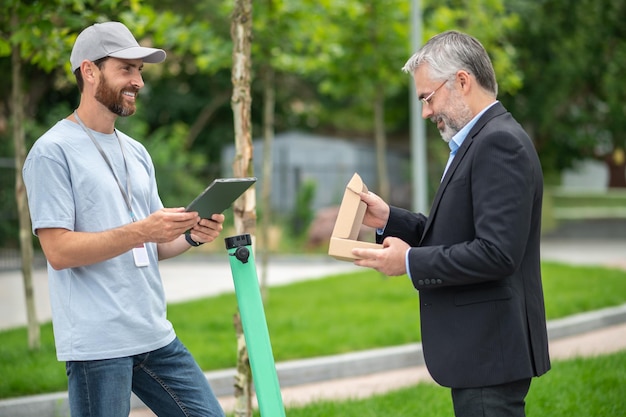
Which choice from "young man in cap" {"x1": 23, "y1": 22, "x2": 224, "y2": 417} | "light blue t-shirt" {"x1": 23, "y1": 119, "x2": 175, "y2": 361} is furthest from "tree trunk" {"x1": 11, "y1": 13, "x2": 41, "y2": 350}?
"light blue t-shirt" {"x1": 23, "y1": 119, "x2": 175, "y2": 361}

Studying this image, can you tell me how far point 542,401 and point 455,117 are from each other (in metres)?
3.26

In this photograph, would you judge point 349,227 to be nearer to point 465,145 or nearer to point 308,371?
point 465,145

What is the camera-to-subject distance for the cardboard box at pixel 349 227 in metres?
2.99

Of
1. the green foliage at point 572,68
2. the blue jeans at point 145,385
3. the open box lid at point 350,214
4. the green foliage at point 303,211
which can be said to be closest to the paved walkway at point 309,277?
the blue jeans at point 145,385

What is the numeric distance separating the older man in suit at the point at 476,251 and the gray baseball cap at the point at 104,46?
1.00m

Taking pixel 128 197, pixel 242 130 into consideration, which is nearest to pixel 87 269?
pixel 128 197

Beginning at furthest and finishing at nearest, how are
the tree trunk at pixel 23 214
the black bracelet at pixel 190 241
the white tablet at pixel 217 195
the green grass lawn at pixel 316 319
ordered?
the tree trunk at pixel 23 214 → the green grass lawn at pixel 316 319 → the black bracelet at pixel 190 241 → the white tablet at pixel 217 195

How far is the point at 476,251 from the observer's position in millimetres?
2775

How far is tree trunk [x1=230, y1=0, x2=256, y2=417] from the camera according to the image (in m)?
4.88

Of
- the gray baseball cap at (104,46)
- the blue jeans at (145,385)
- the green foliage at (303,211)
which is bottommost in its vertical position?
the green foliage at (303,211)

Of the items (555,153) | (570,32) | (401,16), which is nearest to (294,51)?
(401,16)

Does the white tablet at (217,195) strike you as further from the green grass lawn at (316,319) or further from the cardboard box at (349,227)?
the green grass lawn at (316,319)

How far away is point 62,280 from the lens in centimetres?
312

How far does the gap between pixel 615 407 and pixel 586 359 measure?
154 centimetres
